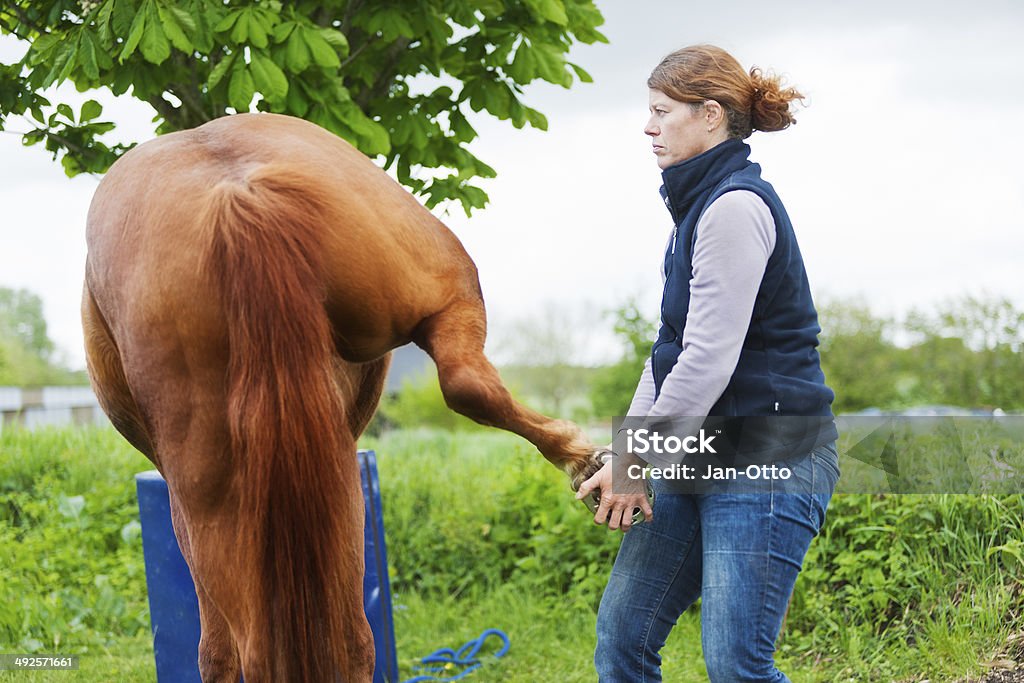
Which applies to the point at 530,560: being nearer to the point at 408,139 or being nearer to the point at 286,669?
the point at 408,139

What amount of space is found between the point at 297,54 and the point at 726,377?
1914mm

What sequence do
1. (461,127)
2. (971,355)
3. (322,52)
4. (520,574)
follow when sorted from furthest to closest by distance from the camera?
(971,355), (520,574), (461,127), (322,52)

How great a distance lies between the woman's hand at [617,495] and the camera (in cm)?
211

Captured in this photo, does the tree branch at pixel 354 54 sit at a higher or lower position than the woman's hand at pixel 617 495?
higher

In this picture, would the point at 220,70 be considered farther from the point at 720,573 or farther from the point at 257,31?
the point at 720,573

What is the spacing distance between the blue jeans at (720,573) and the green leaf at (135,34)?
2.02 metres

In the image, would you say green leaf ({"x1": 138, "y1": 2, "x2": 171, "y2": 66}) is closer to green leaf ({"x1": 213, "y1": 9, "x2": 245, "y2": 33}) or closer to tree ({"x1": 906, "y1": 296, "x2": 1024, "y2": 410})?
green leaf ({"x1": 213, "y1": 9, "x2": 245, "y2": 33})

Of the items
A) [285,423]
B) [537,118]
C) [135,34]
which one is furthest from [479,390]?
[537,118]

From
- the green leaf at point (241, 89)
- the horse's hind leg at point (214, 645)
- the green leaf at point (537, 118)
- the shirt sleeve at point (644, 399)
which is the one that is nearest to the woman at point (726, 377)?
the shirt sleeve at point (644, 399)

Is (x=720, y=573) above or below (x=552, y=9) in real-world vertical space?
below

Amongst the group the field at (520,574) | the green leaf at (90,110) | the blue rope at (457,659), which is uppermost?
the green leaf at (90,110)

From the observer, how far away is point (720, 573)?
2084 millimetres

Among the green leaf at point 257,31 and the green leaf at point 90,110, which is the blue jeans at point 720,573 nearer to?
the green leaf at point 257,31

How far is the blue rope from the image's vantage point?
14.1 ft
